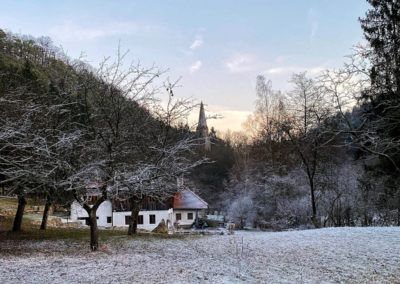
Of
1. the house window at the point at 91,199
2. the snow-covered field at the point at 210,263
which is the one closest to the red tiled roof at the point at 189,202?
the house window at the point at 91,199

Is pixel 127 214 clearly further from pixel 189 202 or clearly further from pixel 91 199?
pixel 91 199

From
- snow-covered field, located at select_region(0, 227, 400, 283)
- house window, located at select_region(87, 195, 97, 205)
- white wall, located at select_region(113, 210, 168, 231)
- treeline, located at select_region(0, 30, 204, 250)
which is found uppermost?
treeline, located at select_region(0, 30, 204, 250)

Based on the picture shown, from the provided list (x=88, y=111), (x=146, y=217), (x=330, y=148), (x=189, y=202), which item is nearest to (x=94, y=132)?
(x=88, y=111)

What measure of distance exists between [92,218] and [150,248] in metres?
2.09

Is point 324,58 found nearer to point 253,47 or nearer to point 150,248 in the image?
point 253,47

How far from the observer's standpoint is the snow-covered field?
5234 mm

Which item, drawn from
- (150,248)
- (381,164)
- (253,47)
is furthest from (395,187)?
(150,248)

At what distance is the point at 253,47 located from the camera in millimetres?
16172

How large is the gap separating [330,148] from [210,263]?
14933mm

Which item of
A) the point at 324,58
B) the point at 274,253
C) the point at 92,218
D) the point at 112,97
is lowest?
the point at 274,253

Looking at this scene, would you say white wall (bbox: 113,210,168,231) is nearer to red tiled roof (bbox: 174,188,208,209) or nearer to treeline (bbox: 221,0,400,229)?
red tiled roof (bbox: 174,188,208,209)

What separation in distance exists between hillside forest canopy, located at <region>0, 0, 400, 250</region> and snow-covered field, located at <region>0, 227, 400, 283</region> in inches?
56.5

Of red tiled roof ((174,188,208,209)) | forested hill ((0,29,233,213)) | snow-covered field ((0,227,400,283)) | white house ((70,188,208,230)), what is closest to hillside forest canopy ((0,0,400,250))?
forested hill ((0,29,233,213))

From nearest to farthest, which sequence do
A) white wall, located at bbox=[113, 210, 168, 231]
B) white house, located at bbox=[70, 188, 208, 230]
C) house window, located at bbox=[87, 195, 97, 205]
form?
house window, located at bbox=[87, 195, 97, 205] → white house, located at bbox=[70, 188, 208, 230] → white wall, located at bbox=[113, 210, 168, 231]
